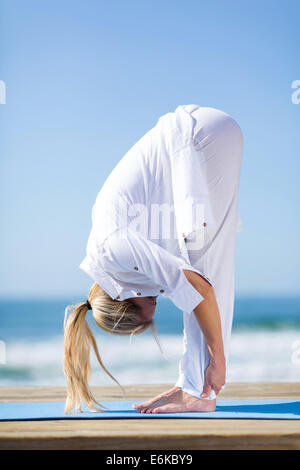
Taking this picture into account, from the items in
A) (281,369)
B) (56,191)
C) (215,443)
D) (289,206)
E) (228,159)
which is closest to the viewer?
(215,443)

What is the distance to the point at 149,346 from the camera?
597 centimetres

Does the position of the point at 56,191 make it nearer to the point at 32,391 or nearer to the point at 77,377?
the point at 32,391

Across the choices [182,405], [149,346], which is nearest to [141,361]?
[149,346]

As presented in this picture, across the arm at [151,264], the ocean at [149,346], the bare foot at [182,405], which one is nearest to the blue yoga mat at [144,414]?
the bare foot at [182,405]

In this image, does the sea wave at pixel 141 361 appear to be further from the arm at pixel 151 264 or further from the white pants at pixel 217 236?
the arm at pixel 151 264

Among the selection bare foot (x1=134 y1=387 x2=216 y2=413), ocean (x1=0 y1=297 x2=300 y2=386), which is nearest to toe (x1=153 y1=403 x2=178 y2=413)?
bare foot (x1=134 y1=387 x2=216 y2=413)

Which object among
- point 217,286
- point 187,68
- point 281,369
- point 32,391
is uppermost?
point 187,68

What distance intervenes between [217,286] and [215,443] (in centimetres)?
71

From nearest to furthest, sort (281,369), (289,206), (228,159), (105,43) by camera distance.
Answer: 1. (228,159)
2. (105,43)
3. (281,369)
4. (289,206)

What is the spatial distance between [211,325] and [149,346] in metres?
3.61

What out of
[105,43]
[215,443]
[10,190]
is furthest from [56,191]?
[215,443]

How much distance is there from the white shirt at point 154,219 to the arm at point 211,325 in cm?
3

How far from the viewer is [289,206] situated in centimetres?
586

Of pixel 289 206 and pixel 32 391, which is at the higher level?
pixel 289 206
